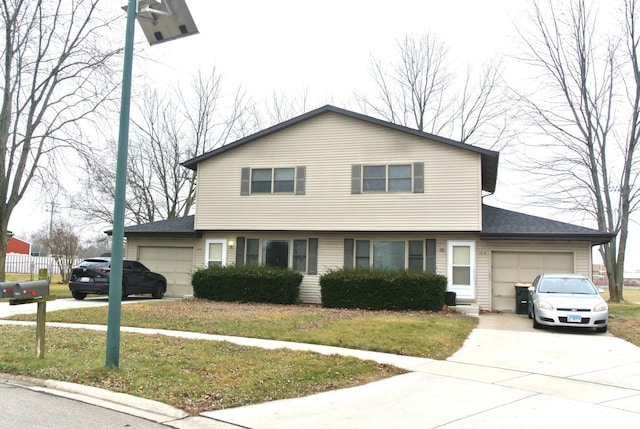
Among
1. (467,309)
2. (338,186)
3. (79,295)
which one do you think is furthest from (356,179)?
(79,295)

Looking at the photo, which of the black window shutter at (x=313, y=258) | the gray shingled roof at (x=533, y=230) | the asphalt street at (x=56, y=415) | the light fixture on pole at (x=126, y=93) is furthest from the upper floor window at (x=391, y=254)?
the asphalt street at (x=56, y=415)

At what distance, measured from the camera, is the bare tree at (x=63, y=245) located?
1286 inches

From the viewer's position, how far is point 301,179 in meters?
18.8

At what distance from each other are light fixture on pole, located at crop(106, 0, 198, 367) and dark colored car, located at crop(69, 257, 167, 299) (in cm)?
997

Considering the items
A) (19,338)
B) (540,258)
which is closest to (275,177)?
(540,258)

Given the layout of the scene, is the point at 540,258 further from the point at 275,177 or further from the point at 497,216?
the point at 275,177

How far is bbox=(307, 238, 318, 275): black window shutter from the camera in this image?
18938 millimetres

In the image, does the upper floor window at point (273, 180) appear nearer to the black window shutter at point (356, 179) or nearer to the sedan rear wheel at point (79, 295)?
the black window shutter at point (356, 179)

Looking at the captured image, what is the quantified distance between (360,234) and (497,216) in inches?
207

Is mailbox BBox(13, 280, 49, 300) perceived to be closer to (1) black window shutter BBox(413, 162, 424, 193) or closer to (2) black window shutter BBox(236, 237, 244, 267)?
(2) black window shutter BBox(236, 237, 244, 267)

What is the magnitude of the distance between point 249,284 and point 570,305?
1019 cm

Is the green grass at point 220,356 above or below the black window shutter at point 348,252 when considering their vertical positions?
below

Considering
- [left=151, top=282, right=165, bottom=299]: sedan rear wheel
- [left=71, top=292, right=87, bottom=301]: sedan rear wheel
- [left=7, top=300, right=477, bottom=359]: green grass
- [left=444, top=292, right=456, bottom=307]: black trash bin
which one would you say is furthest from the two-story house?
[left=71, top=292, right=87, bottom=301]: sedan rear wheel

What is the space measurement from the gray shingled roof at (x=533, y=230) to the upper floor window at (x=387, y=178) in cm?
286
